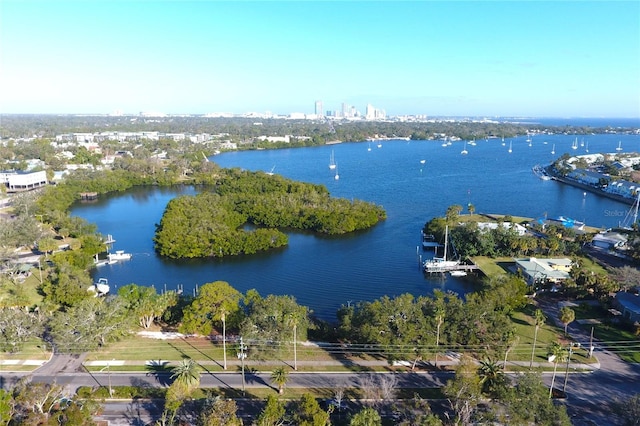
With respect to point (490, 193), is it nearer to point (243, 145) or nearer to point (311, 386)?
point (311, 386)

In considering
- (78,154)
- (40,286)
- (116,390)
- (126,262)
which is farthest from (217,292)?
(78,154)

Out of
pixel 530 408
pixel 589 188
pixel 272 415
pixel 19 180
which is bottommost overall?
pixel 272 415

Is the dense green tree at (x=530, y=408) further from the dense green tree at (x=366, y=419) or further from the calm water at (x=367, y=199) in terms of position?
the calm water at (x=367, y=199)

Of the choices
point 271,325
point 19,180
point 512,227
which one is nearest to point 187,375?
point 271,325

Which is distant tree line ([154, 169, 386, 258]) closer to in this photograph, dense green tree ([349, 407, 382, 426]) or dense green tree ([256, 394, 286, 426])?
dense green tree ([256, 394, 286, 426])

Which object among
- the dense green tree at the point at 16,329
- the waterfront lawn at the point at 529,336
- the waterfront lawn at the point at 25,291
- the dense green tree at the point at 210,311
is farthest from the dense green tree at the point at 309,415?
the waterfront lawn at the point at 25,291

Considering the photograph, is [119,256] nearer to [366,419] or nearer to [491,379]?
[366,419]
